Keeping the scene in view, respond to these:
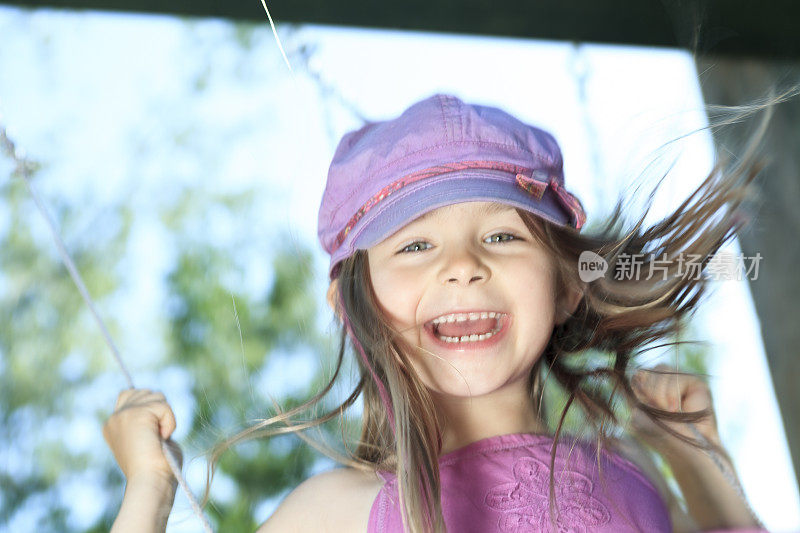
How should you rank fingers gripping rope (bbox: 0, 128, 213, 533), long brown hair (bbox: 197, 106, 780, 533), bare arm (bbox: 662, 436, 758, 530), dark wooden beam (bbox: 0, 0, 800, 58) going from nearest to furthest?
fingers gripping rope (bbox: 0, 128, 213, 533) → long brown hair (bbox: 197, 106, 780, 533) → bare arm (bbox: 662, 436, 758, 530) → dark wooden beam (bbox: 0, 0, 800, 58)

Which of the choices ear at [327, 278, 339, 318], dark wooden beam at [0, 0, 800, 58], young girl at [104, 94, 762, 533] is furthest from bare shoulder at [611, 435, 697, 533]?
dark wooden beam at [0, 0, 800, 58]

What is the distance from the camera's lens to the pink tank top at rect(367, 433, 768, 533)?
0.80 meters

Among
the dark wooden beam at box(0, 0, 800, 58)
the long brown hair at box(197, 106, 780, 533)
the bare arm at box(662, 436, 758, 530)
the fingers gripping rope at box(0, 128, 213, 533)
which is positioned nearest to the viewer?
the fingers gripping rope at box(0, 128, 213, 533)

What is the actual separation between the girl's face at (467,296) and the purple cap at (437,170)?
0.08ft

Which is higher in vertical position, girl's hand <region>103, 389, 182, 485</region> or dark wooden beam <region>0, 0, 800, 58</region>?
dark wooden beam <region>0, 0, 800, 58</region>

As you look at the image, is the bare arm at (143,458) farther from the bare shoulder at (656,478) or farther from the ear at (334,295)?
the bare shoulder at (656,478)

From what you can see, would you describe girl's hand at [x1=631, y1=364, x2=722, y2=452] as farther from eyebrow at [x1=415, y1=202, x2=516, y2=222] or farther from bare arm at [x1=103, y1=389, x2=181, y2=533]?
bare arm at [x1=103, y1=389, x2=181, y2=533]

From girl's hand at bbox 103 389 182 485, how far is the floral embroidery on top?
30 cm

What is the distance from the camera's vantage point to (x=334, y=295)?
0.93 m

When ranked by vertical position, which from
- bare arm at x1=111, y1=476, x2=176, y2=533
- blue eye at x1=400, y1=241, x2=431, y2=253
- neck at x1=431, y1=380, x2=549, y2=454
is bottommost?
neck at x1=431, y1=380, x2=549, y2=454

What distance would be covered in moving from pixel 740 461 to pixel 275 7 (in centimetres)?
140

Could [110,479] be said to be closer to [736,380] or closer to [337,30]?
[337,30]

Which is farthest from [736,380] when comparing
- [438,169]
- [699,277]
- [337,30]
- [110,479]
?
→ [110,479]

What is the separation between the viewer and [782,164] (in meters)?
1.38
